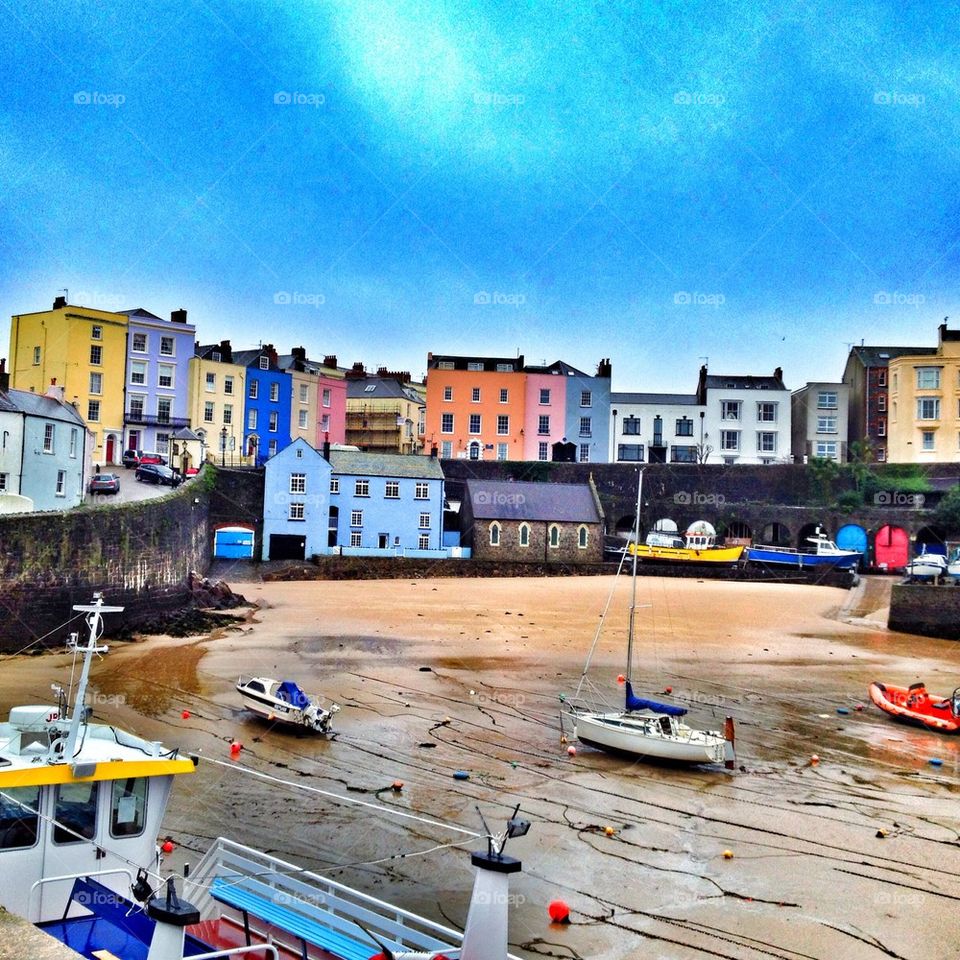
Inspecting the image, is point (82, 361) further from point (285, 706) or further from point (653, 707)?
point (653, 707)

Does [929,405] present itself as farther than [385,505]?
Yes

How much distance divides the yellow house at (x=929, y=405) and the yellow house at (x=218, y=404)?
35812 millimetres

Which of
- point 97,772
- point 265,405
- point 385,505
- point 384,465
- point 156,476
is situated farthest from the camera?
point 265,405

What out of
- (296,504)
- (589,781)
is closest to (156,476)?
(296,504)

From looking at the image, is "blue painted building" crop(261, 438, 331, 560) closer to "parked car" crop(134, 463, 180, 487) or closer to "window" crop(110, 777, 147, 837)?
"parked car" crop(134, 463, 180, 487)

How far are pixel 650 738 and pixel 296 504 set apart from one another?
1154 inches

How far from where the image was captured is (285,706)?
16438mm

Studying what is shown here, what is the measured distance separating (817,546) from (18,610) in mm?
35745

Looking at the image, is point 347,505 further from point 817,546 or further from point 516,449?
point 817,546

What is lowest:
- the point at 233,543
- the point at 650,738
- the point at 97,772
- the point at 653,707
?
the point at 650,738

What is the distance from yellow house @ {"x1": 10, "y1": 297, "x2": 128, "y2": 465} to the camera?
48.0 metres

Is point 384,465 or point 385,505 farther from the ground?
point 384,465

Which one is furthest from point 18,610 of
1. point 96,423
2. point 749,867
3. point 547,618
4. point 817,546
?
point 817,546

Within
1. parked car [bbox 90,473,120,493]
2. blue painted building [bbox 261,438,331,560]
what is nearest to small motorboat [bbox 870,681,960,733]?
blue painted building [bbox 261,438,331,560]
